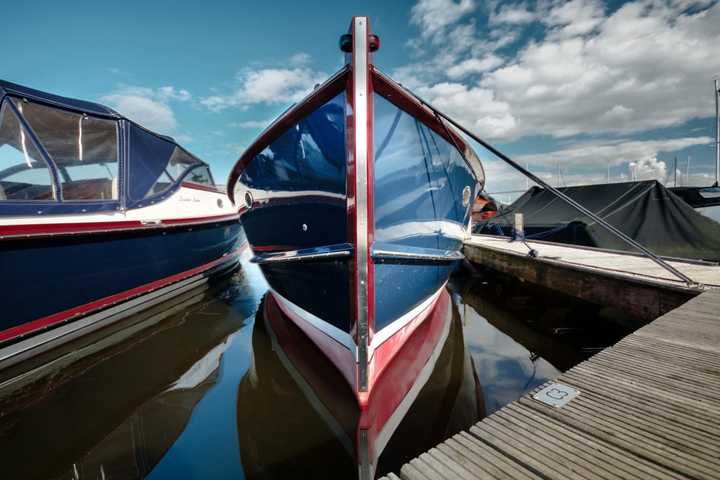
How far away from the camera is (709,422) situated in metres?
1.52

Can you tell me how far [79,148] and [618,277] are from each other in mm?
7912

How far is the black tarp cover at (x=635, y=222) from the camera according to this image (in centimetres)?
721

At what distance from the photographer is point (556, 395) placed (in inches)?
70.6

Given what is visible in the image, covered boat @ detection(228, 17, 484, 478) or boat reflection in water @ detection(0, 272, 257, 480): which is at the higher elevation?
covered boat @ detection(228, 17, 484, 478)

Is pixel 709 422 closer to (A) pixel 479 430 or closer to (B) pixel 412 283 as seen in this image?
(A) pixel 479 430

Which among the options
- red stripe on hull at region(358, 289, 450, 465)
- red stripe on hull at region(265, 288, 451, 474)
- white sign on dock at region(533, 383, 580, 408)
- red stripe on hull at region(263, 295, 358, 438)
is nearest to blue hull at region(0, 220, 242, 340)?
red stripe on hull at region(263, 295, 358, 438)

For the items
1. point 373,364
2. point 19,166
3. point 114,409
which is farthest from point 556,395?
point 19,166

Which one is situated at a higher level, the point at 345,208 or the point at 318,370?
the point at 345,208

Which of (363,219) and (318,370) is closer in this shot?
(363,219)

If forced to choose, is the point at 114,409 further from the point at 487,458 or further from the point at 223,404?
the point at 487,458

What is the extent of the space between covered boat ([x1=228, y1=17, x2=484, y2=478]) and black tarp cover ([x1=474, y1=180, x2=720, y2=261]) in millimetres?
6742

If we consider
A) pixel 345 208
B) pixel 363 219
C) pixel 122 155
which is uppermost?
pixel 122 155

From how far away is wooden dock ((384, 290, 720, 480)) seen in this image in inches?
50.9

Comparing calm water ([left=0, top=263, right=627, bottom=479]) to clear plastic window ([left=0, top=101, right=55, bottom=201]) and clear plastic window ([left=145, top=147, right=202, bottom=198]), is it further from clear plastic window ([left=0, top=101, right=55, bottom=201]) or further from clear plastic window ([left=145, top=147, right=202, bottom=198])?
clear plastic window ([left=145, top=147, right=202, bottom=198])
